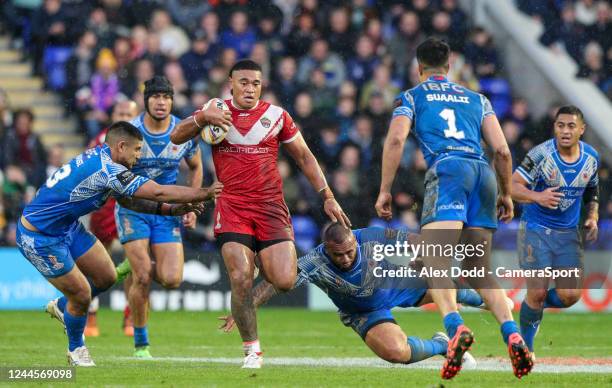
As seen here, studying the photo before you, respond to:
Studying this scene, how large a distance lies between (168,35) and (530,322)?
12031 mm

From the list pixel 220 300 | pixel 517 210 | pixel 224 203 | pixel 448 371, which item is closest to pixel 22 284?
pixel 220 300

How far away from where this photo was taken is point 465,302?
40.4ft

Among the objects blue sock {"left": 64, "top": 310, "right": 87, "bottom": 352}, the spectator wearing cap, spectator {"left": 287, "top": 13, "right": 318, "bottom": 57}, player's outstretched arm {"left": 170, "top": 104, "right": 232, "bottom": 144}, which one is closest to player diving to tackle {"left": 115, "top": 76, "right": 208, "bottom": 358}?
blue sock {"left": 64, "top": 310, "right": 87, "bottom": 352}

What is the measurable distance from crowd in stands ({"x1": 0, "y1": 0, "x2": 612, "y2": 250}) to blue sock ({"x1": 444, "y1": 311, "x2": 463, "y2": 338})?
10.1 metres

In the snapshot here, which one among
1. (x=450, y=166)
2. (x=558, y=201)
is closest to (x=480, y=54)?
(x=558, y=201)

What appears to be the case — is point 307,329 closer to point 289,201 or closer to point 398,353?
point 289,201

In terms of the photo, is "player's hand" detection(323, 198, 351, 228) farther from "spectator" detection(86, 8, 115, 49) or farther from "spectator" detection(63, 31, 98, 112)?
"spectator" detection(86, 8, 115, 49)

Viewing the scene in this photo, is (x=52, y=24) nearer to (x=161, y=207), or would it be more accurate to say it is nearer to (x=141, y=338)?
(x=141, y=338)

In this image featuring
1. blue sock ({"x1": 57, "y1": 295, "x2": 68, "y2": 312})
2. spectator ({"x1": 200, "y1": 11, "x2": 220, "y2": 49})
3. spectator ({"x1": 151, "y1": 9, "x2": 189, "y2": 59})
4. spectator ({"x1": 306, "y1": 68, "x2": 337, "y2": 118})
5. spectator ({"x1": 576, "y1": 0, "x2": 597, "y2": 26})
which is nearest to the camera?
blue sock ({"x1": 57, "y1": 295, "x2": 68, "y2": 312})

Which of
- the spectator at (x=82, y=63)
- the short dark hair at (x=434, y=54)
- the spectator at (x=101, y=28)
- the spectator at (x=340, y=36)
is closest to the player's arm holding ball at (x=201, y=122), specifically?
the short dark hair at (x=434, y=54)

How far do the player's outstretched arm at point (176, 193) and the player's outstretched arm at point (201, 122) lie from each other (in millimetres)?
527

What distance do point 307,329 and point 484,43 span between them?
8.92 m

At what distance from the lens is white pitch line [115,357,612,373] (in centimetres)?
1216

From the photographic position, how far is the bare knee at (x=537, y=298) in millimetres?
13180
